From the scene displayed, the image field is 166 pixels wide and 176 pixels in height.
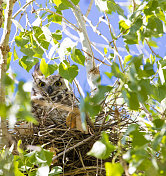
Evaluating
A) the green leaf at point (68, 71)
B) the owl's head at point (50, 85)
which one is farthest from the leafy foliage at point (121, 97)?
the owl's head at point (50, 85)

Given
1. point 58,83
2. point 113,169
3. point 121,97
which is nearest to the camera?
point 113,169

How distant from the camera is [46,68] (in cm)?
166

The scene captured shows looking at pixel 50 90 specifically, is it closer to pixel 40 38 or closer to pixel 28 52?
pixel 40 38

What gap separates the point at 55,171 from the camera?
4.92 ft

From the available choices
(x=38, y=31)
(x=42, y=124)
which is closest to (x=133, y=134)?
(x=42, y=124)

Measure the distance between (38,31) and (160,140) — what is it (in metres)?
1.26

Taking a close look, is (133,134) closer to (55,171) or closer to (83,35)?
(55,171)

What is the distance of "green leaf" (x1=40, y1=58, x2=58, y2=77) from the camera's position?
1.65 metres

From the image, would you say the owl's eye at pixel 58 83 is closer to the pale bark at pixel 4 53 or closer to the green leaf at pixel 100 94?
the pale bark at pixel 4 53

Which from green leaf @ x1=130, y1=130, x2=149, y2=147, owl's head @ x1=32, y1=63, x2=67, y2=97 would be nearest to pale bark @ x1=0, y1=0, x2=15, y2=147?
green leaf @ x1=130, y1=130, x2=149, y2=147

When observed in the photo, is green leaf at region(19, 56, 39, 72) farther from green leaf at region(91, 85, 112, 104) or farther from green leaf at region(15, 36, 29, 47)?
green leaf at region(91, 85, 112, 104)

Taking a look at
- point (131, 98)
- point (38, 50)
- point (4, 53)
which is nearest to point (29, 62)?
point (38, 50)

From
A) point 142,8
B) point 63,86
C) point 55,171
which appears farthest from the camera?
point 63,86

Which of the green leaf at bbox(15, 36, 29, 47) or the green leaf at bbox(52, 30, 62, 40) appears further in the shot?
the green leaf at bbox(52, 30, 62, 40)
